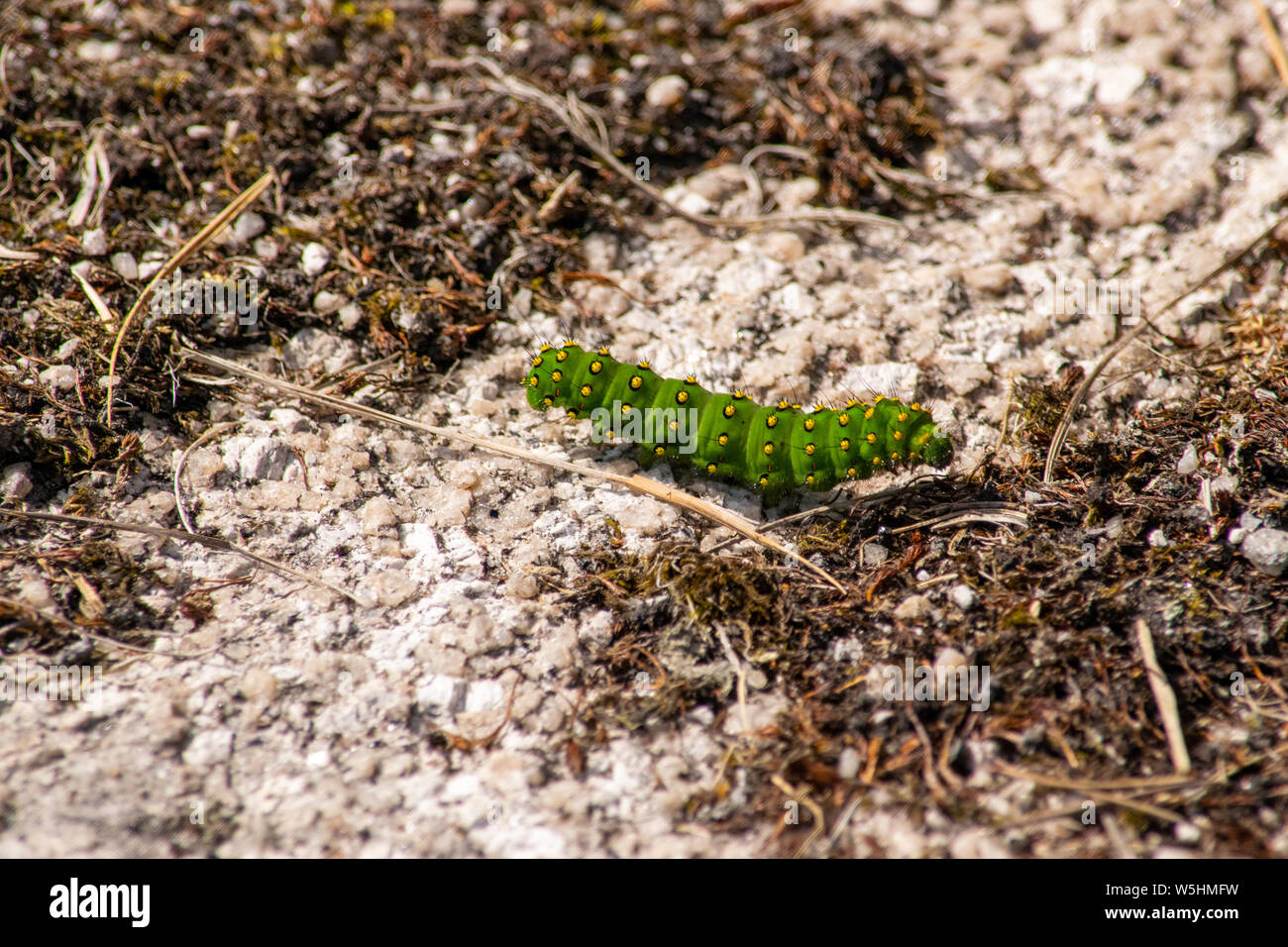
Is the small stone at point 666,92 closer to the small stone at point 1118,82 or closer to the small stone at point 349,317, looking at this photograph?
the small stone at point 349,317

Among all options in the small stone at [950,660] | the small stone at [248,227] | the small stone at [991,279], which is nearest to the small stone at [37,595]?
the small stone at [248,227]

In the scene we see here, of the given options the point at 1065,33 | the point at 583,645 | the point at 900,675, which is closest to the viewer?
the point at 900,675

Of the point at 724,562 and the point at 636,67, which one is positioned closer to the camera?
the point at 724,562

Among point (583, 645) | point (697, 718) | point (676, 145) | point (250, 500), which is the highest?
point (676, 145)

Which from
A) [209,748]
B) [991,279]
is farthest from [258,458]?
[991,279]
